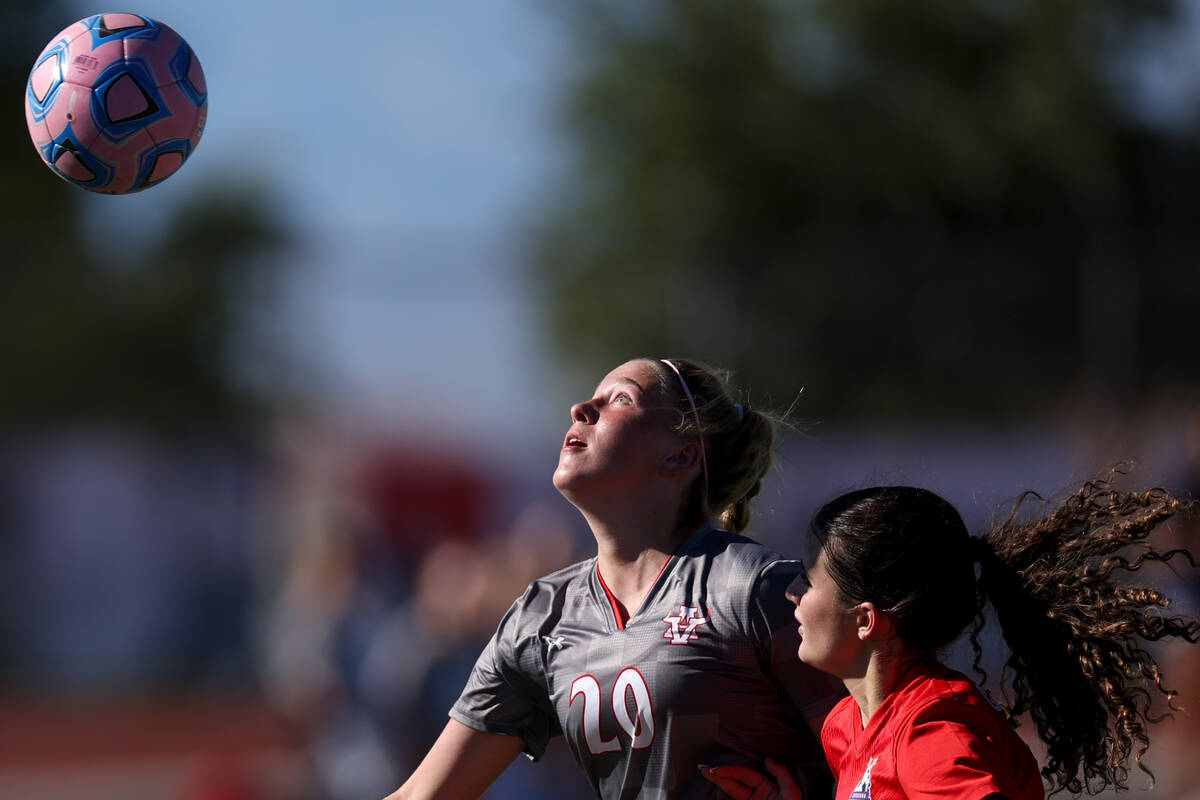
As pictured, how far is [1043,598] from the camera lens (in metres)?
2.80

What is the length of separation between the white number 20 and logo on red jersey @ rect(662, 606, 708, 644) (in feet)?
0.38

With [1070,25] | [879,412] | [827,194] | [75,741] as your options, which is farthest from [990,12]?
[75,741]

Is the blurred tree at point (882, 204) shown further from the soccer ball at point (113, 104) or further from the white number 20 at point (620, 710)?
the white number 20 at point (620, 710)

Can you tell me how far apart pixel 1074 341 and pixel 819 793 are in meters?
10.8

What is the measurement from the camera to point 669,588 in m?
3.19

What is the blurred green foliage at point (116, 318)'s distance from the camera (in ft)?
59.6

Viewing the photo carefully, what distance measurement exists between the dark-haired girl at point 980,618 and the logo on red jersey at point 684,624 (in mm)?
285

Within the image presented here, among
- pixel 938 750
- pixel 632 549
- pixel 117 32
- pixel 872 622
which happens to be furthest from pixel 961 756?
pixel 117 32

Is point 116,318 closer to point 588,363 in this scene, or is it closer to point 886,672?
point 588,363

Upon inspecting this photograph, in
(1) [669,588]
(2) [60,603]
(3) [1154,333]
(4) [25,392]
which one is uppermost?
(4) [25,392]

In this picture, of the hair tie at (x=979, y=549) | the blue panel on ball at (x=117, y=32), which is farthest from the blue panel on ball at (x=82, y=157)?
the hair tie at (x=979, y=549)

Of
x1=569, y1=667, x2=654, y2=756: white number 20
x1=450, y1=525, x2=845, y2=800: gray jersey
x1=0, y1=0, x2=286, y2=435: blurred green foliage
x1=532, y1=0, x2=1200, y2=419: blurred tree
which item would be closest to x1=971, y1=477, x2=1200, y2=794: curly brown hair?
x1=450, y1=525, x2=845, y2=800: gray jersey

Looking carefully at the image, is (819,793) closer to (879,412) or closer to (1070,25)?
(879,412)

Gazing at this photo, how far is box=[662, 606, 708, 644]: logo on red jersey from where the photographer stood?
305 cm
